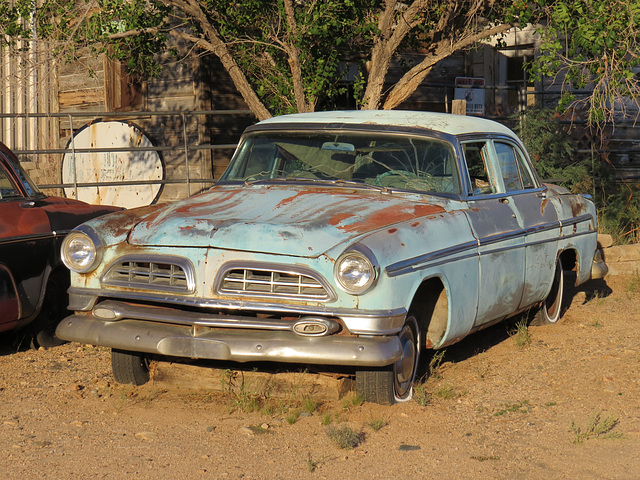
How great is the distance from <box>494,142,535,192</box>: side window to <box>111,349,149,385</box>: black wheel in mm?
2851

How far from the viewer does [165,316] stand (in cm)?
459

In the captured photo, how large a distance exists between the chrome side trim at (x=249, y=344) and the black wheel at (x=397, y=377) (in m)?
0.32

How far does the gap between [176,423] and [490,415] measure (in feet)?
5.72

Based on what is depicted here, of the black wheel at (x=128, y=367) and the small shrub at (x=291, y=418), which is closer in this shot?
the small shrub at (x=291, y=418)

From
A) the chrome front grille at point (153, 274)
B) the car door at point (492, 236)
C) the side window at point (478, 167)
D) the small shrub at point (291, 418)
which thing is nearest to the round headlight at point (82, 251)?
the chrome front grille at point (153, 274)

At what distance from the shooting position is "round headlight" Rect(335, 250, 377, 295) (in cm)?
436

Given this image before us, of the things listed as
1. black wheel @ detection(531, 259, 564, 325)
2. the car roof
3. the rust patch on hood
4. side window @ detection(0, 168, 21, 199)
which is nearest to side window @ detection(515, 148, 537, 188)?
the car roof

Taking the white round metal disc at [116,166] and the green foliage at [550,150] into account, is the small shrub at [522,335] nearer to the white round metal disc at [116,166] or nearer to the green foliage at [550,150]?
the green foliage at [550,150]

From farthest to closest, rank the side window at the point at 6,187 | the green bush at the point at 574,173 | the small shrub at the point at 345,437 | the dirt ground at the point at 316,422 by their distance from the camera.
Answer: the green bush at the point at 574,173 < the side window at the point at 6,187 < the small shrub at the point at 345,437 < the dirt ground at the point at 316,422

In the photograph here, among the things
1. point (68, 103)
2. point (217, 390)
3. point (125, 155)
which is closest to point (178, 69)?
point (125, 155)

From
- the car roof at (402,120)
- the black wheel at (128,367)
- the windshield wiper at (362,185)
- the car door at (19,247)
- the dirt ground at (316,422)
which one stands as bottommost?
the dirt ground at (316,422)

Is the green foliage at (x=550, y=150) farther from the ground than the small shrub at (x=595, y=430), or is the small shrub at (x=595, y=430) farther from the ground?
the green foliage at (x=550, y=150)

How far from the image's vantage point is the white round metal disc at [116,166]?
13.5 metres

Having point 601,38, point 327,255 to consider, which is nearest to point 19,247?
point 327,255
